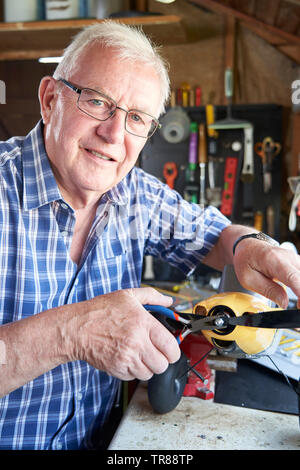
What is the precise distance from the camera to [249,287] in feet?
2.27

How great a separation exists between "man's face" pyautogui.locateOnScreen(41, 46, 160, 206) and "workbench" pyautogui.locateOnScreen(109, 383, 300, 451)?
0.42m

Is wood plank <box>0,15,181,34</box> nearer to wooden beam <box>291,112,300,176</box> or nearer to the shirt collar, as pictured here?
wooden beam <box>291,112,300,176</box>

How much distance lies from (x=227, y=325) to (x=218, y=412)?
0.23m

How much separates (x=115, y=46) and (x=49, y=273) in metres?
0.42

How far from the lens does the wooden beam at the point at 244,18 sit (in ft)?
6.04

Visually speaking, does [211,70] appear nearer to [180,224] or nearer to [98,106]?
[180,224]

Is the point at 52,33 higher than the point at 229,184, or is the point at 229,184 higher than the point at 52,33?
the point at 52,33

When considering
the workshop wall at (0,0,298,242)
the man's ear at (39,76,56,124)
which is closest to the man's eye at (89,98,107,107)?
the man's ear at (39,76,56,124)

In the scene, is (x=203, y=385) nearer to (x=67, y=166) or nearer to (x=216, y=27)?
(x=67, y=166)

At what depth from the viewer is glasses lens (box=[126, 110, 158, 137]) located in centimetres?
75

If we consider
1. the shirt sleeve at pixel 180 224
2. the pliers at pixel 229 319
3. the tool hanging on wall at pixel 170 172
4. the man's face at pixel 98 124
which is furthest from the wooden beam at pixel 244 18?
the pliers at pixel 229 319

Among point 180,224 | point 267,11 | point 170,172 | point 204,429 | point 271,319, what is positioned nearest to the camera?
point 271,319

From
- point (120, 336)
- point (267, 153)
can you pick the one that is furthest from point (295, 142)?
point (120, 336)

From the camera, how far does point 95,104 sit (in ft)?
2.38
